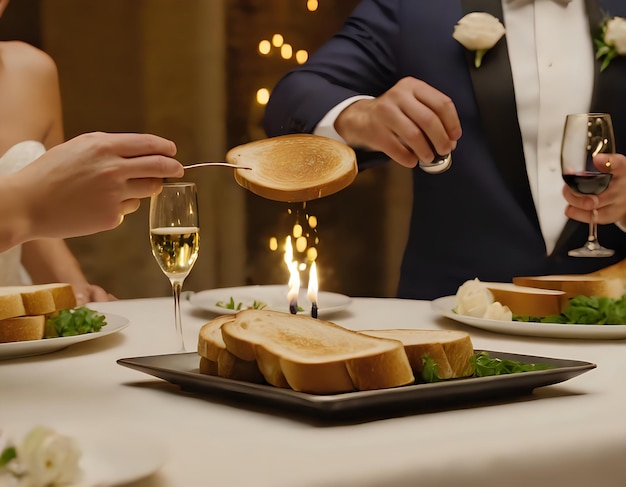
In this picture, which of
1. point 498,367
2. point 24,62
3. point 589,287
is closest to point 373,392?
point 498,367

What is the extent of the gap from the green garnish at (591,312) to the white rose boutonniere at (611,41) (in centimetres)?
135

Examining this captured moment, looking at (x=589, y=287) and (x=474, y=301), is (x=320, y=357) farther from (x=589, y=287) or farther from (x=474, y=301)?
(x=589, y=287)

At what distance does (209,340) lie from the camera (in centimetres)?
106

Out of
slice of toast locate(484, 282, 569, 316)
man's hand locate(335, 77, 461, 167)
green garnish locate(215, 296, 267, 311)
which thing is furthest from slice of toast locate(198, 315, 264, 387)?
man's hand locate(335, 77, 461, 167)

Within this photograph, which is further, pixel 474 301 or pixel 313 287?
pixel 474 301

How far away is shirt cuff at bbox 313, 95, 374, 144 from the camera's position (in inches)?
89.9

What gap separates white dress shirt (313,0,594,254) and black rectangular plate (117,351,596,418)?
172 centimetres

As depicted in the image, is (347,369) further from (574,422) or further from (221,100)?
(221,100)

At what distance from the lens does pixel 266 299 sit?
188 cm

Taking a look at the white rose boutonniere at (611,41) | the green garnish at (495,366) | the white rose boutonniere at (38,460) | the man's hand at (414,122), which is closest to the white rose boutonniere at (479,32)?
the white rose boutonniere at (611,41)

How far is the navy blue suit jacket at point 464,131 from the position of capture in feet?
8.90

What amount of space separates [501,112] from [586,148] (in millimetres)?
741

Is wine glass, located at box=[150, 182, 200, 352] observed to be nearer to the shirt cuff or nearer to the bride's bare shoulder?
the shirt cuff

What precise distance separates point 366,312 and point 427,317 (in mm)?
142
